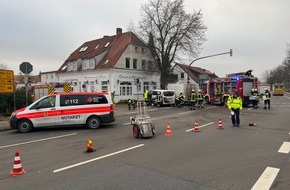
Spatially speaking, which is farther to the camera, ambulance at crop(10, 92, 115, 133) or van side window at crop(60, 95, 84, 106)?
van side window at crop(60, 95, 84, 106)

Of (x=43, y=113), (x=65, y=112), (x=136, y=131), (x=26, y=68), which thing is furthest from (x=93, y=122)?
(x=26, y=68)

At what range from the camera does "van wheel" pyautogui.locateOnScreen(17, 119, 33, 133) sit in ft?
46.3

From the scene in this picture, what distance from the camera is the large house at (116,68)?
41281 mm

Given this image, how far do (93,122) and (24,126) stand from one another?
11.1 ft

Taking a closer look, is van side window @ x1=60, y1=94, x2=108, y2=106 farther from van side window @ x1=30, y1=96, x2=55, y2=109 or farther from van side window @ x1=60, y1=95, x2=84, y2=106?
van side window @ x1=30, y1=96, x2=55, y2=109

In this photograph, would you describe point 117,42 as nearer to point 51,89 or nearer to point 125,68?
point 125,68

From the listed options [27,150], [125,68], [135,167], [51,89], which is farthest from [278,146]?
[125,68]

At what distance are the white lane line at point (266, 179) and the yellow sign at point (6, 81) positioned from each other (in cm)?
1665

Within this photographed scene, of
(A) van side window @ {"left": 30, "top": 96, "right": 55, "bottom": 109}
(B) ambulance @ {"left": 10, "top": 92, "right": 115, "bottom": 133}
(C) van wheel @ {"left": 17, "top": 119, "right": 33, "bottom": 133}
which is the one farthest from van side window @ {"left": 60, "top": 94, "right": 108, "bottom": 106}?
(C) van wheel @ {"left": 17, "top": 119, "right": 33, "bottom": 133}

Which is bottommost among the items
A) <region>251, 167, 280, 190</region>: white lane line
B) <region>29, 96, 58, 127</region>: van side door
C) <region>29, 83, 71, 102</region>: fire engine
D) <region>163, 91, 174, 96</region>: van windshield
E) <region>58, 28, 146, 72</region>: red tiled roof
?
<region>251, 167, 280, 190</region>: white lane line

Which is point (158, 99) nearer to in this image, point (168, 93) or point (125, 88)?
point (168, 93)

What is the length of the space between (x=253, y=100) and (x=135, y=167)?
2287cm

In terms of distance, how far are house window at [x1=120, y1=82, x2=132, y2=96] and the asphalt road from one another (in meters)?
30.3

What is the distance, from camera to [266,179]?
587cm
